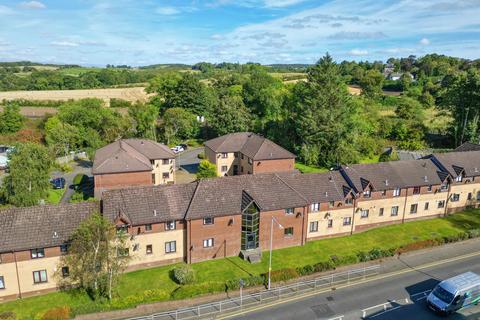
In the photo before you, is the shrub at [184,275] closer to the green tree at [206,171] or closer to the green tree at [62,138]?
the green tree at [206,171]

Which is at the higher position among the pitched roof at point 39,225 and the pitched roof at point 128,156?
the pitched roof at point 128,156

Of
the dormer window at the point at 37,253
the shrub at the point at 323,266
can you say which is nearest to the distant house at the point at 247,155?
the shrub at the point at 323,266

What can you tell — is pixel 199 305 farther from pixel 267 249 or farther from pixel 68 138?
pixel 68 138

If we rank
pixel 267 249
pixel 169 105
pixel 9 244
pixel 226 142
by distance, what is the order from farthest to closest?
pixel 169 105, pixel 226 142, pixel 267 249, pixel 9 244

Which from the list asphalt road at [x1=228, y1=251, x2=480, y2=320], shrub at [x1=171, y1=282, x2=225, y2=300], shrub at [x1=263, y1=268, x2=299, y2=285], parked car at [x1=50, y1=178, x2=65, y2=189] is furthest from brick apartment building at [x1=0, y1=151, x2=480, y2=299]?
parked car at [x1=50, y1=178, x2=65, y2=189]

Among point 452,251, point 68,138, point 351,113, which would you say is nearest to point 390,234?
point 452,251

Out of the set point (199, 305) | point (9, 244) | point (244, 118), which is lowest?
point (199, 305)

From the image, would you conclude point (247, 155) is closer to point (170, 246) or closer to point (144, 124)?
point (170, 246)

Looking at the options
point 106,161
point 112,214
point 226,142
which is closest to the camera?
point 112,214
